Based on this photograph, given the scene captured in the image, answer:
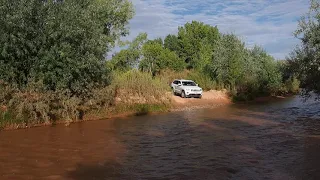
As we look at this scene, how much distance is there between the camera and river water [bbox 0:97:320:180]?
9.41 metres

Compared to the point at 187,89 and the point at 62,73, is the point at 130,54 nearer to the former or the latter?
the point at 187,89

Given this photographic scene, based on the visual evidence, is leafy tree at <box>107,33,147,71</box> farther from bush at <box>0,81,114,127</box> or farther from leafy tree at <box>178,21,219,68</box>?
bush at <box>0,81,114,127</box>

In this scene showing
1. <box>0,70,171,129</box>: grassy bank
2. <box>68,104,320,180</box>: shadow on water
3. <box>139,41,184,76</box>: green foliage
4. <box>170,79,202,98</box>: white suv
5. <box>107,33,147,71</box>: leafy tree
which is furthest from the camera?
<box>139,41,184,76</box>: green foliage

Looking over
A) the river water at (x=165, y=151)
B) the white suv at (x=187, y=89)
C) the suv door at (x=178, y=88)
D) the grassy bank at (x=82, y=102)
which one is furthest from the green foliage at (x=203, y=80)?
the river water at (x=165, y=151)

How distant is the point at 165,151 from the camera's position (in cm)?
1223

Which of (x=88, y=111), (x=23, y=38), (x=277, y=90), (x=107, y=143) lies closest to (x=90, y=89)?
(x=88, y=111)

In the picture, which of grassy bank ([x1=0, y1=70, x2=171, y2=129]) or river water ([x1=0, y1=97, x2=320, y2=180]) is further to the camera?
grassy bank ([x1=0, y1=70, x2=171, y2=129])

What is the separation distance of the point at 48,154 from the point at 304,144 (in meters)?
→ 9.26

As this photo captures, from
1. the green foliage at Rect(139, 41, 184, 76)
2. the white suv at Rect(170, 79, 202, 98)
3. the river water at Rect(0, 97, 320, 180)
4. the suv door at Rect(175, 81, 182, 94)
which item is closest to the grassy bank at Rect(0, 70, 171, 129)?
the river water at Rect(0, 97, 320, 180)

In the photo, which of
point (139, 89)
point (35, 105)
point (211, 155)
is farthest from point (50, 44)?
point (211, 155)

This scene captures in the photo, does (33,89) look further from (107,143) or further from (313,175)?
(313,175)

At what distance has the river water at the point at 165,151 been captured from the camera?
30.9ft

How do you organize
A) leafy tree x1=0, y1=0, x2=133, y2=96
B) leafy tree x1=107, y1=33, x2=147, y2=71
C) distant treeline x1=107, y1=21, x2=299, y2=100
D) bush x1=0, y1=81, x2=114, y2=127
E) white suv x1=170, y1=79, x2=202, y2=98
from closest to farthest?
1. leafy tree x1=0, y1=0, x2=133, y2=96
2. bush x1=0, y1=81, x2=114, y2=127
3. white suv x1=170, y1=79, x2=202, y2=98
4. distant treeline x1=107, y1=21, x2=299, y2=100
5. leafy tree x1=107, y1=33, x2=147, y2=71

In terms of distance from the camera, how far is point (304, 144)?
512 inches
